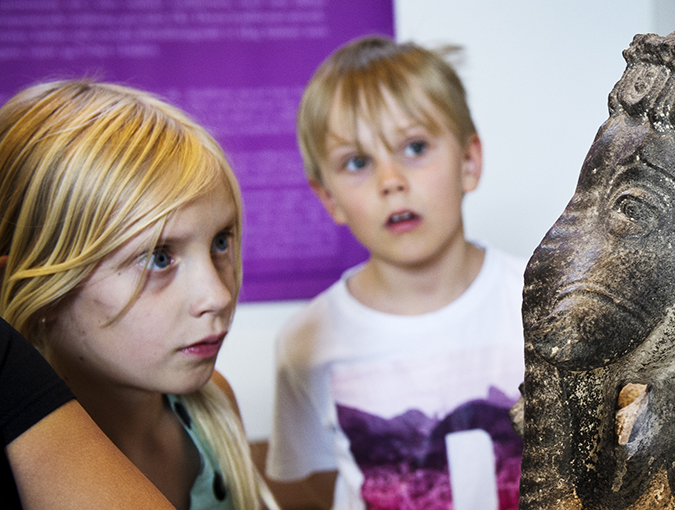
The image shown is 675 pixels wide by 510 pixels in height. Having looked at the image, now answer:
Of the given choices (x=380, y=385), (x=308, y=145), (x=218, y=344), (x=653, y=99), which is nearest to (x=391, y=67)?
(x=308, y=145)

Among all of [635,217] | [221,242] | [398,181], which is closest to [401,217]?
[398,181]

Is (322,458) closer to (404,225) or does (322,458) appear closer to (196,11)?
(404,225)

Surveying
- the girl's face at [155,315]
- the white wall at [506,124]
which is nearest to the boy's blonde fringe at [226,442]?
the girl's face at [155,315]

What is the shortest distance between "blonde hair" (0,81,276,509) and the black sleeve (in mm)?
167

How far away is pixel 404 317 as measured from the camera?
1269mm

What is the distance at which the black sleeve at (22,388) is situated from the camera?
48 centimetres

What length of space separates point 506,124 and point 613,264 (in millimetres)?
1193

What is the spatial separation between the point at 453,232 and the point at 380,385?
316mm

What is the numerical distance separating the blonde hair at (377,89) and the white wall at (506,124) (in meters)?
0.29

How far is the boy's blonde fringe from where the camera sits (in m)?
0.92

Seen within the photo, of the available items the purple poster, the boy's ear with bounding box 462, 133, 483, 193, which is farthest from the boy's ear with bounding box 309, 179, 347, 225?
the purple poster

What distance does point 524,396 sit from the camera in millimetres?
518

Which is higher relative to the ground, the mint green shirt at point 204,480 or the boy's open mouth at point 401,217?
the boy's open mouth at point 401,217

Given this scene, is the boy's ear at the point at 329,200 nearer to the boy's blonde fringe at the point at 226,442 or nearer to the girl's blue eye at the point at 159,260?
the boy's blonde fringe at the point at 226,442
